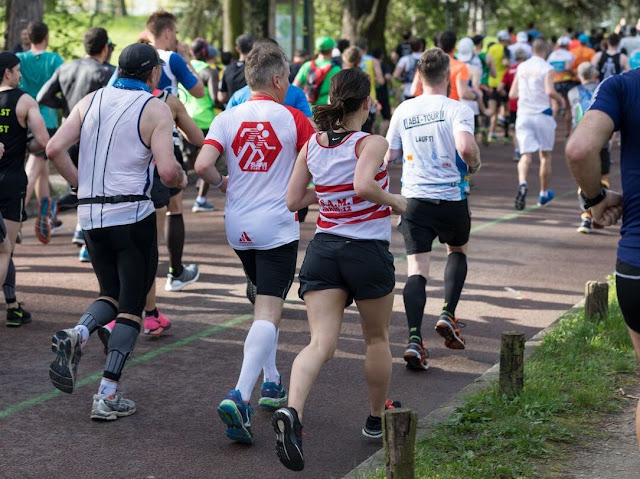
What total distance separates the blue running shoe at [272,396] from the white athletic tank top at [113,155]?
3.93ft

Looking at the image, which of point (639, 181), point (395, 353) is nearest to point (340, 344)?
point (395, 353)

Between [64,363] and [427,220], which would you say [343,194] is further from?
[427,220]

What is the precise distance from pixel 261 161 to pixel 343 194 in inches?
25.6

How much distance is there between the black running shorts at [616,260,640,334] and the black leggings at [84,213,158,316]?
9.38ft

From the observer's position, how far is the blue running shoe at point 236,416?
514 centimetres

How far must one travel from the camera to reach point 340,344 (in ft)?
24.3

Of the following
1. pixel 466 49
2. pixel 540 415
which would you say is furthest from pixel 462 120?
pixel 466 49

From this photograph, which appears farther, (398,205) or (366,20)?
(366,20)

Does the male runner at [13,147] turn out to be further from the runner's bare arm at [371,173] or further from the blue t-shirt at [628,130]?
the blue t-shirt at [628,130]

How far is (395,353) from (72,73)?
436cm

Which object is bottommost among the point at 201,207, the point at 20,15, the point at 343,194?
the point at 201,207

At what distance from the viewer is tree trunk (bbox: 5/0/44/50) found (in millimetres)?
14688

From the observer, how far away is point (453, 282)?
716cm

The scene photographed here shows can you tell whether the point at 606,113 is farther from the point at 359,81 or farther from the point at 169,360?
the point at 169,360
